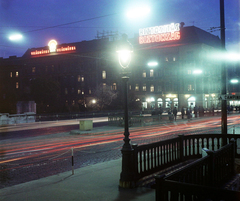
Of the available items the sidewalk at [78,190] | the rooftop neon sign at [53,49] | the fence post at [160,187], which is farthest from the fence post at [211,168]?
the rooftop neon sign at [53,49]

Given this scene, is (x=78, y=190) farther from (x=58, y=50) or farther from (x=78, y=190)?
(x=58, y=50)

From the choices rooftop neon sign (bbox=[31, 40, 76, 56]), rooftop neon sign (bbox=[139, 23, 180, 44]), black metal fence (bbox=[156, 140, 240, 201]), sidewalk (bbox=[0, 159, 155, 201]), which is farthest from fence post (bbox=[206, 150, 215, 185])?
rooftop neon sign (bbox=[31, 40, 76, 56])

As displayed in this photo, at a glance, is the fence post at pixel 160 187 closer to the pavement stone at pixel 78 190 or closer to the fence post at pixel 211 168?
the pavement stone at pixel 78 190

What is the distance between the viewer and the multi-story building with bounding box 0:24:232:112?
6725 centimetres

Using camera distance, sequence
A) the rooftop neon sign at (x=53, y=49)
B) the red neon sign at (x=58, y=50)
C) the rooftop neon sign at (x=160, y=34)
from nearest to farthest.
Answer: the rooftop neon sign at (x=160, y=34), the red neon sign at (x=58, y=50), the rooftop neon sign at (x=53, y=49)

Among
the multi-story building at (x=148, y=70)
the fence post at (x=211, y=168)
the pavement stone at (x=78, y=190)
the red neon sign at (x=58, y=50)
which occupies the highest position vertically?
the red neon sign at (x=58, y=50)

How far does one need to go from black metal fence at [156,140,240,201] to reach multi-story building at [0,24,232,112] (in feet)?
182

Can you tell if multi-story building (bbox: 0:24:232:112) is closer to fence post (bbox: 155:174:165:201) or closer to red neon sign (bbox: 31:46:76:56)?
red neon sign (bbox: 31:46:76:56)

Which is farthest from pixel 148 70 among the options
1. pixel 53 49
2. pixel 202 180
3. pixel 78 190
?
pixel 202 180

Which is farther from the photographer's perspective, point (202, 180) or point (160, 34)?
point (160, 34)

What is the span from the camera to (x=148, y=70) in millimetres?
71312

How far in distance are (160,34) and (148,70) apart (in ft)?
34.4

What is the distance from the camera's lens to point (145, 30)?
66.9 m

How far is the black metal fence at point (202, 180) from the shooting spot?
12.1 feet
